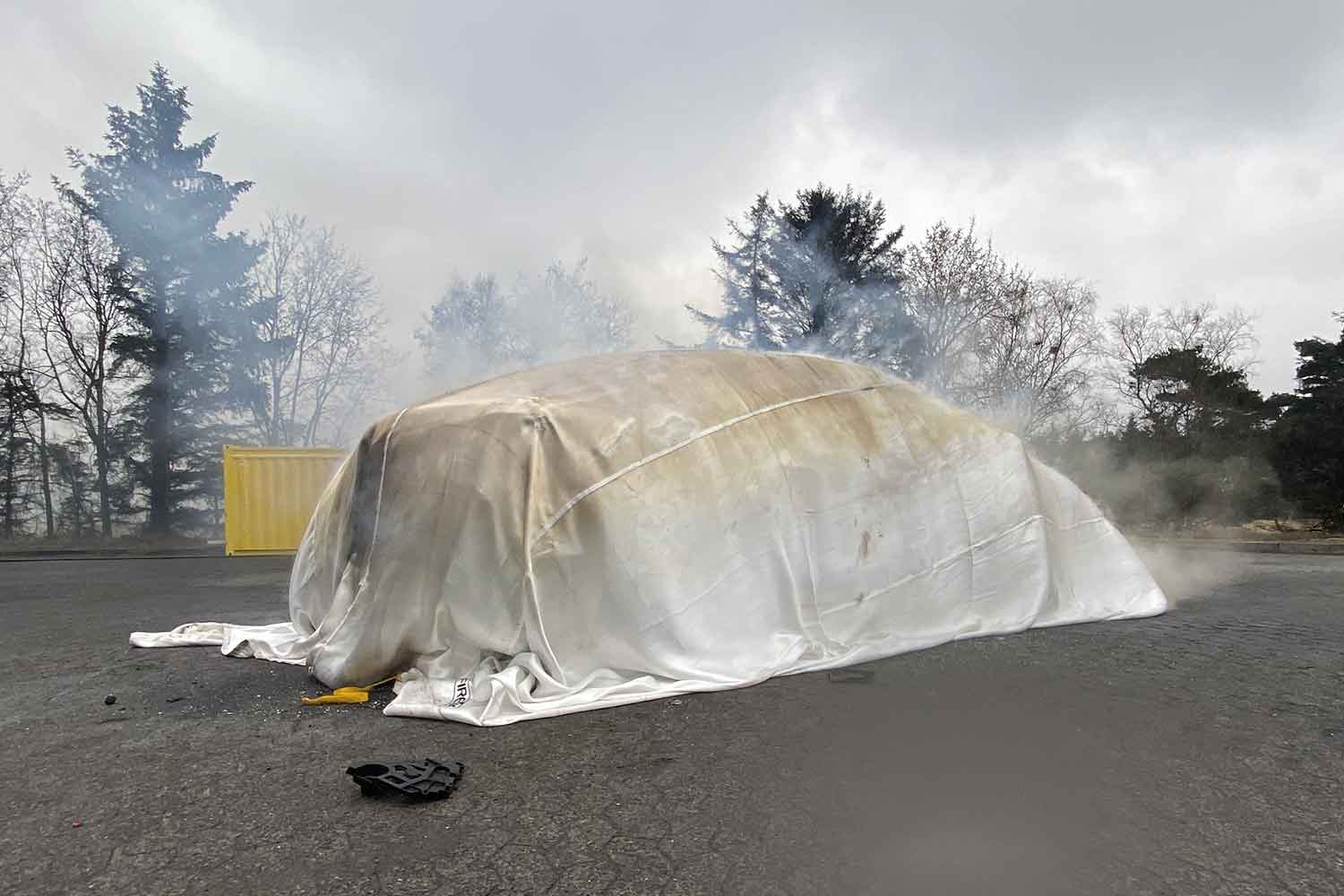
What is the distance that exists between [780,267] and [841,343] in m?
3.45

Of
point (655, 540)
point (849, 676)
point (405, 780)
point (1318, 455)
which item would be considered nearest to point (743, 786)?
point (405, 780)

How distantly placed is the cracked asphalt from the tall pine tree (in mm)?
10940

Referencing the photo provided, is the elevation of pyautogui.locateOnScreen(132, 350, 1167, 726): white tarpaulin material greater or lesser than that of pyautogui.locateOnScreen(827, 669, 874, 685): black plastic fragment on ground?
greater

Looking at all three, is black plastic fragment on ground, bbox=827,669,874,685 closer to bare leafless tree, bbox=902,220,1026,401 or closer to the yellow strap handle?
the yellow strap handle

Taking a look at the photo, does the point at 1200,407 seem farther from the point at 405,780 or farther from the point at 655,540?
the point at 405,780

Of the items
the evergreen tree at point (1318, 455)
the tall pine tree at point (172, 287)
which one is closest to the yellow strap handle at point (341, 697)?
the tall pine tree at point (172, 287)

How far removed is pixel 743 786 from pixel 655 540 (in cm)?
148

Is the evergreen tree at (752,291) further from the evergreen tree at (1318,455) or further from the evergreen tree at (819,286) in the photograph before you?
the evergreen tree at (1318,455)

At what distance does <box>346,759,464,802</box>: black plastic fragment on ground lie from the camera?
219 cm

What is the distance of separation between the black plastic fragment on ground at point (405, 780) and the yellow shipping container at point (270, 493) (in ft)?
38.5

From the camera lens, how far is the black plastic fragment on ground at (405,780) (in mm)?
2189

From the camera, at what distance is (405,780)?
2.23 meters

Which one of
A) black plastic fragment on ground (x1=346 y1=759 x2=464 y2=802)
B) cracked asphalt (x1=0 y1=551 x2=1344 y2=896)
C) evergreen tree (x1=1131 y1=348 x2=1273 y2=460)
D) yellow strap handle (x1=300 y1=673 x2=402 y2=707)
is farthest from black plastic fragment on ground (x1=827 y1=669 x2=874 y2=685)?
evergreen tree (x1=1131 y1=348 x2=1273 y2=460)

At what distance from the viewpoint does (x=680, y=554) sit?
3635mm
